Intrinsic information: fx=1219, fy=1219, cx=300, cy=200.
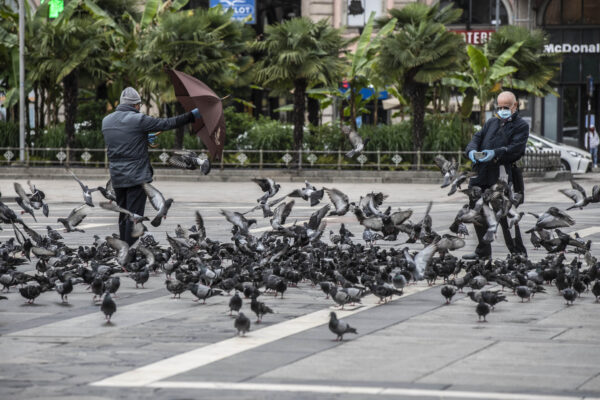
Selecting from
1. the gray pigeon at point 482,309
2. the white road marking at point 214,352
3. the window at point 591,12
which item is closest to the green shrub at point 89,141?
the window at point 591,12

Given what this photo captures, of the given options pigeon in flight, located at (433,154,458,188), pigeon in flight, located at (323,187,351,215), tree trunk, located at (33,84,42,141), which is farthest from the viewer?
tree trunk, located at (33,84,42,141)

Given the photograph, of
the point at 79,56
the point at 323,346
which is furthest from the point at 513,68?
the point at 323,346

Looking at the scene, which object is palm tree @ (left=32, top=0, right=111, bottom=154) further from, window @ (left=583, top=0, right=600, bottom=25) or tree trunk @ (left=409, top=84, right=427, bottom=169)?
window @ (left=583, top=0, right=600, bottom=25)

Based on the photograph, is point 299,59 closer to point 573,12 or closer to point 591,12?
point 573,12

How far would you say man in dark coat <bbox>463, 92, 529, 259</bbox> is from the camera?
12.4 m

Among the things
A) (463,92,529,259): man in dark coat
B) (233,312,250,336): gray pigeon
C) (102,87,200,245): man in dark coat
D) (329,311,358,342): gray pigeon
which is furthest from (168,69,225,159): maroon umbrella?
(329,311,358,342): gray pigeon

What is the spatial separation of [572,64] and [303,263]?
4097 cm

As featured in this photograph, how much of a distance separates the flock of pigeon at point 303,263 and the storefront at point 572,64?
123 ft

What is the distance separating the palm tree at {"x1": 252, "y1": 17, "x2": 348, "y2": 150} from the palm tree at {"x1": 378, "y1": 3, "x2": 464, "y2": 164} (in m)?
1.65

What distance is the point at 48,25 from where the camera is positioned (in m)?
35.8

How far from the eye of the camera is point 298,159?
114ft

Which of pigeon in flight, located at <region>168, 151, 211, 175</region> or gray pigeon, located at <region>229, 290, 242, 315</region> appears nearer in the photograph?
gray pigeon, located at <region>229, 290, 242, 315</region>

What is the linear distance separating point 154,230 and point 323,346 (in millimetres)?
9947

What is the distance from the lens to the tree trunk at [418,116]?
33688 mm
